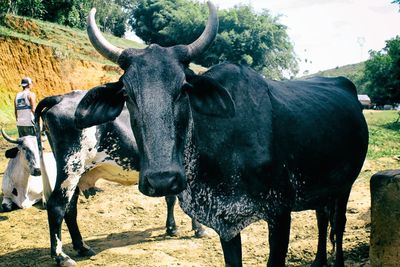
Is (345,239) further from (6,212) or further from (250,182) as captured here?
(6,212)

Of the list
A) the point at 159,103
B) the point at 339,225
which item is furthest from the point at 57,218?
the point at 339,225

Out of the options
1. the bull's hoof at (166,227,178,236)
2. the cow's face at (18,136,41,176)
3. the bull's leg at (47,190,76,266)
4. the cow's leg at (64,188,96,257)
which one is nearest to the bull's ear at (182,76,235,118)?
the bull's leg at (47,190,76,266)

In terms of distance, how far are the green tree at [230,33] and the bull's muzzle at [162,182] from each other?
33854 millimetres

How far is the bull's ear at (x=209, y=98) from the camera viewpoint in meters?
2.69

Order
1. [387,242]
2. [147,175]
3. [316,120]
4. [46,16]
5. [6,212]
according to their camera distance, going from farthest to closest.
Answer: [46,16] < [6,212] < [316,120] < [387,242] < [147,175]

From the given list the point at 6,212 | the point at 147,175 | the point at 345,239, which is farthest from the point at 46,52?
the point at 147,175

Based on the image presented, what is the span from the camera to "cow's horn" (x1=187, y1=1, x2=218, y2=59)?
9.16 ft

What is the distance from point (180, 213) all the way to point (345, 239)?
258 cm

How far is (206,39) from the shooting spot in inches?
112

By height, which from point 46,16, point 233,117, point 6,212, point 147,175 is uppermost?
point 46,16

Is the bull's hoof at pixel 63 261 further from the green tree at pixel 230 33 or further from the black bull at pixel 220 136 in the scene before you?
the green tree at pixel 230 33

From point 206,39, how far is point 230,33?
35393 mm

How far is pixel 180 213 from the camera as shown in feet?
21.5

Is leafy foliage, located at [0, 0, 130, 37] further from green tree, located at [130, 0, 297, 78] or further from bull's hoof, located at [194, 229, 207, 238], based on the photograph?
bull's hoof, located at [194, 229, 207, 238]
